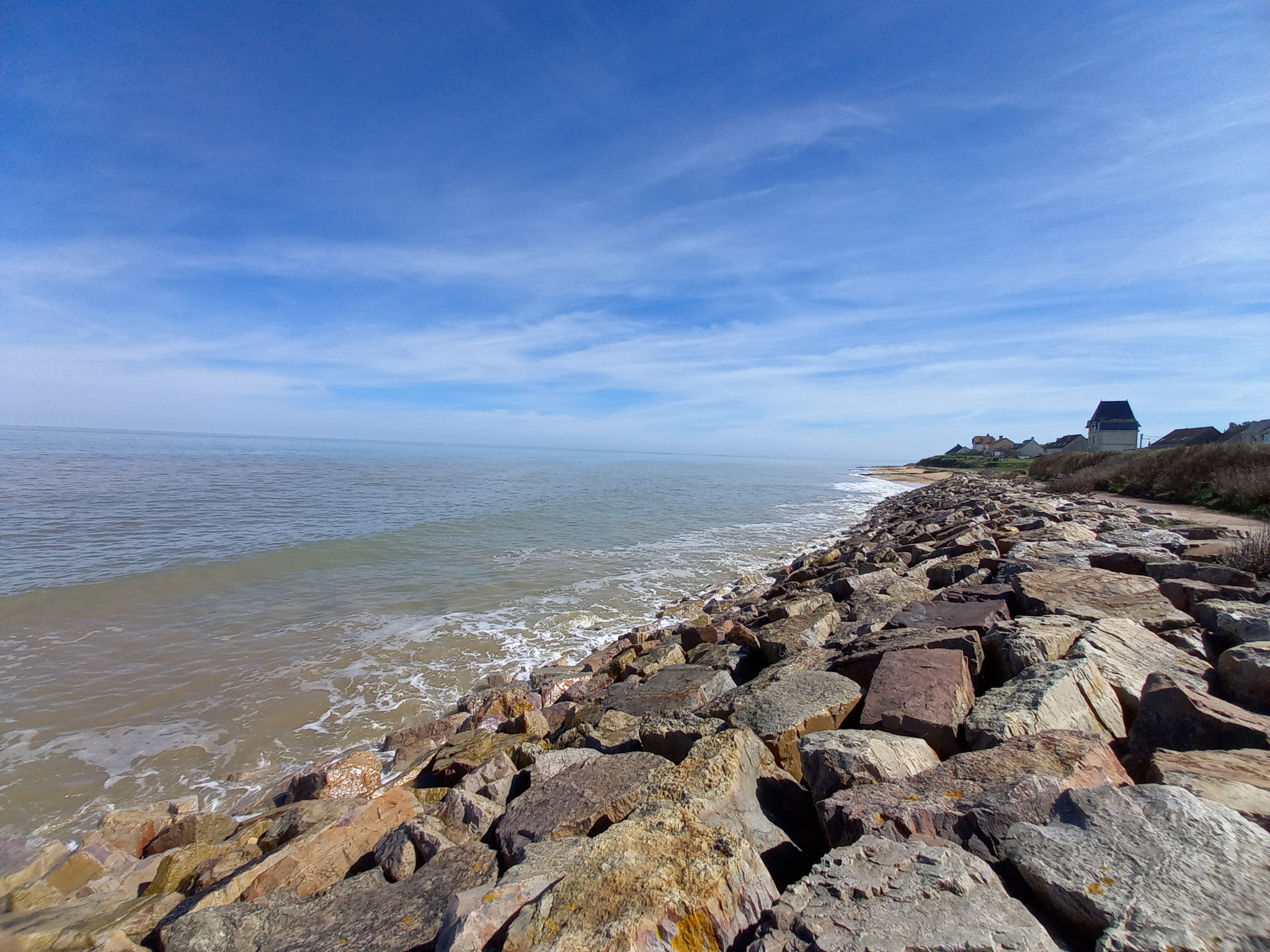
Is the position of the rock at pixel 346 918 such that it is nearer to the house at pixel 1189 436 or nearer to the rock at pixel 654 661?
the rock at pixel 654 661

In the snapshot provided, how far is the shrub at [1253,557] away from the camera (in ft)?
18.1

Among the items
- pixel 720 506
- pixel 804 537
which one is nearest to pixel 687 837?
pixel 804 537

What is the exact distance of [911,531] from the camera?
48.0ft

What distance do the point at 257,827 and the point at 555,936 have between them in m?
3.81

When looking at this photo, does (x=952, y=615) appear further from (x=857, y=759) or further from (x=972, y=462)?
(x=972, y=462)

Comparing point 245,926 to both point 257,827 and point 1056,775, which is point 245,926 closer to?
point 257,827

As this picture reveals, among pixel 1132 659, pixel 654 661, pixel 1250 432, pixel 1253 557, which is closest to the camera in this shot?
pixel 1132 659

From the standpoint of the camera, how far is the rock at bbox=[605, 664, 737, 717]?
16.4 feet

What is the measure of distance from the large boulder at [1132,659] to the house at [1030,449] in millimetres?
90440

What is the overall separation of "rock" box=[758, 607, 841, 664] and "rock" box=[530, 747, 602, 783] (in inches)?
89.7

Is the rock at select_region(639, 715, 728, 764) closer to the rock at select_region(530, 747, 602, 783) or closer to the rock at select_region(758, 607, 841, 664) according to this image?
the rock at select_region(530, 747, 602, 783)

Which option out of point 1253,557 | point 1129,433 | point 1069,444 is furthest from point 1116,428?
point 1253,557

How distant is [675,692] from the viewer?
5.27 meters

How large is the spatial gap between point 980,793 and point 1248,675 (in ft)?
6.77
